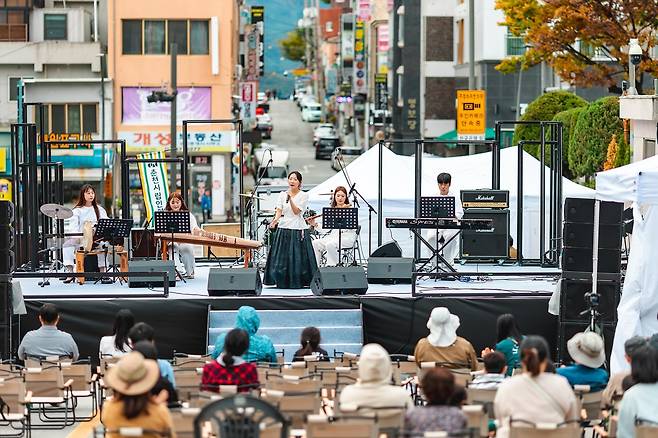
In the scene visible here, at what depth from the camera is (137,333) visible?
15.1 m

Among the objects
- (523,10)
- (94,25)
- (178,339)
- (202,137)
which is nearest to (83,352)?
(178,339)

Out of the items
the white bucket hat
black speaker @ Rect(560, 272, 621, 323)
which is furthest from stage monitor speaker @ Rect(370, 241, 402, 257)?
the white bucket hat

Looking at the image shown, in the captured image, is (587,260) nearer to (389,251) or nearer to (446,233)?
(389,251)

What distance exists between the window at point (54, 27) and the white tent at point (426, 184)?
1521 inches

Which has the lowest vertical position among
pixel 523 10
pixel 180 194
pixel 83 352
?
pixel 83 352

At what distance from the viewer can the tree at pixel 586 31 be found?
38844mm

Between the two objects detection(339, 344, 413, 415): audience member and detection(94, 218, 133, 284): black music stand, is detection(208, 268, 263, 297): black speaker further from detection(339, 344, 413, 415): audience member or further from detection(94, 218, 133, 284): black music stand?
detection(339, 344, 413, 415): audience member

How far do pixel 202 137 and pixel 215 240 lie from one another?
133 feet

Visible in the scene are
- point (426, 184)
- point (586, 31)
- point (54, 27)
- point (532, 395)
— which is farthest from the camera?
point (54, 27)

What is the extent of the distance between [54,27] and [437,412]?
60150 millimetres

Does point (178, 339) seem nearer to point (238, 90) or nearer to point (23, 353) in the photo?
point (23, 353)

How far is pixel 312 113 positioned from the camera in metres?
132

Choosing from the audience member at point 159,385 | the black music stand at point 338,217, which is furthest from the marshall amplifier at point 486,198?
the audience member at point 159,385

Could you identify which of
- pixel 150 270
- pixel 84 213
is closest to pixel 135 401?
pixel 150 270
